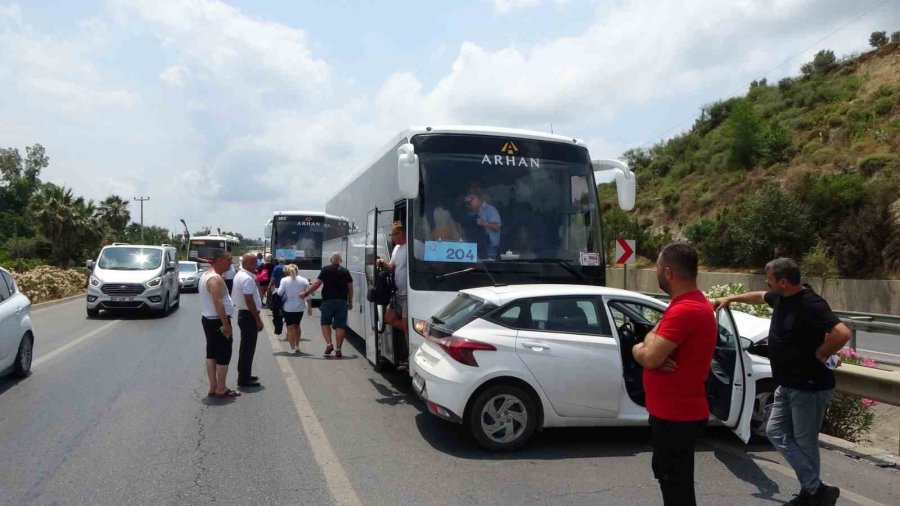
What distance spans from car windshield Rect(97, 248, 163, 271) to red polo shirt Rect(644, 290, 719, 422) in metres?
18.1

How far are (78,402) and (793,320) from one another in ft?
24.9

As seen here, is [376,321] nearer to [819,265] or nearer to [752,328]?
[752,328]

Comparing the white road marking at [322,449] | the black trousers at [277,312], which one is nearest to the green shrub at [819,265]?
the black trousers at [277,312]

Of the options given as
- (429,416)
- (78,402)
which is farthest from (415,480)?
(78,402)

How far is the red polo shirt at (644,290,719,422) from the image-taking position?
3.54 metres

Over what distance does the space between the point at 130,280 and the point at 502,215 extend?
1325 cm

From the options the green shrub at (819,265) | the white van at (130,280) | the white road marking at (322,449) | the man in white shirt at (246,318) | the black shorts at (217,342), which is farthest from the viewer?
the green shrub at (819,265)

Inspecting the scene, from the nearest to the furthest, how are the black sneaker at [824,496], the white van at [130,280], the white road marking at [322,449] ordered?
the black sneaker at [824,496]
the white road marking at [322,449]
the white van at [130,280]

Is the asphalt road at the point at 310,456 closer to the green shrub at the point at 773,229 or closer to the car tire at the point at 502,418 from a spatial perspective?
the car tire at the point at 502,418

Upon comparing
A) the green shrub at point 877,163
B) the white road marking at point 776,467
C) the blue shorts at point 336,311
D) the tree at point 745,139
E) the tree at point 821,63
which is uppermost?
the tree at point 821,63

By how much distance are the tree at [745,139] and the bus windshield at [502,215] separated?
37190 mm

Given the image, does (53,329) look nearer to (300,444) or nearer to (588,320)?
(300,444)

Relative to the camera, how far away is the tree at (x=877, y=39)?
5106 centimetres

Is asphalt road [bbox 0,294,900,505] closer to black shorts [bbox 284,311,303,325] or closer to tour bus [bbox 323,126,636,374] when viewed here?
tour bus [bbox 323,126,636,374]
